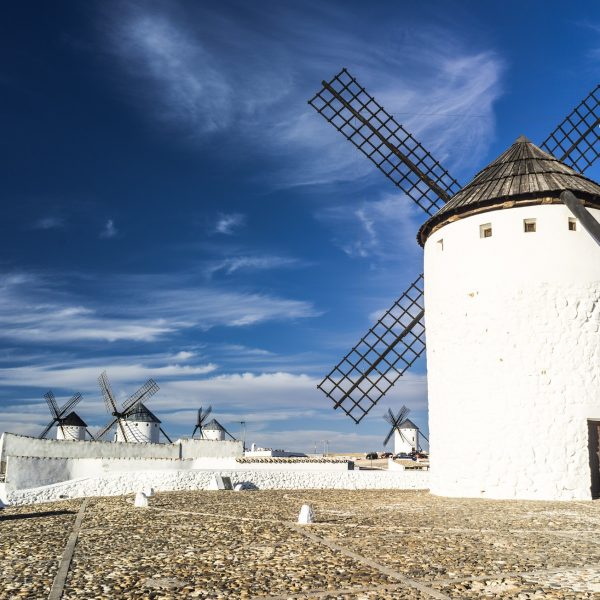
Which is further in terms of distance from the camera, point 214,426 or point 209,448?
point 214,426

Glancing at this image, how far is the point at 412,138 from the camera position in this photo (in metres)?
20.6

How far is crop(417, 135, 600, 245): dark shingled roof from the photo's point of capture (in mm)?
14406

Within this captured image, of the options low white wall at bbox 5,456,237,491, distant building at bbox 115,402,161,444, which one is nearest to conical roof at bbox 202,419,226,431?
distant building at bbox 115,402,161,444

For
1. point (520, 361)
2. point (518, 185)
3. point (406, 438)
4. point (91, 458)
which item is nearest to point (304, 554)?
point (520, 361)

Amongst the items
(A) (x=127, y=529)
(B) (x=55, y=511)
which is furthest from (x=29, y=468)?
(A) (x=127, y=529)

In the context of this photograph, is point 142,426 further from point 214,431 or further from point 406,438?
point 406,438

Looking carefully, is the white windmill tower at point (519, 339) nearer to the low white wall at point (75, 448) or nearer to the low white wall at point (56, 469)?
the low white wall at point (56, 469)

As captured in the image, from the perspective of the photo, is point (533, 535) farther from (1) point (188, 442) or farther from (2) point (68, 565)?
(1) point (188, 442)

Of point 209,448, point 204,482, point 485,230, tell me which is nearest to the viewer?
point 485,230

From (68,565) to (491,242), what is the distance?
1228 cm

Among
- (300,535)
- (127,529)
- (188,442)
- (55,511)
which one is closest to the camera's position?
(300,535)

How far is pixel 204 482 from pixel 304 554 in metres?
12.0

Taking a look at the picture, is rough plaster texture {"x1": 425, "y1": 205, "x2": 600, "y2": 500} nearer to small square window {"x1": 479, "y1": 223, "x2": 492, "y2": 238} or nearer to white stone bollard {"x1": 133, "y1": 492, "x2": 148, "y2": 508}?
small square window {"x1": 479, "y1": 223, "x2": 492, "y2": 238}

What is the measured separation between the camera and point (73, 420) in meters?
48.7
